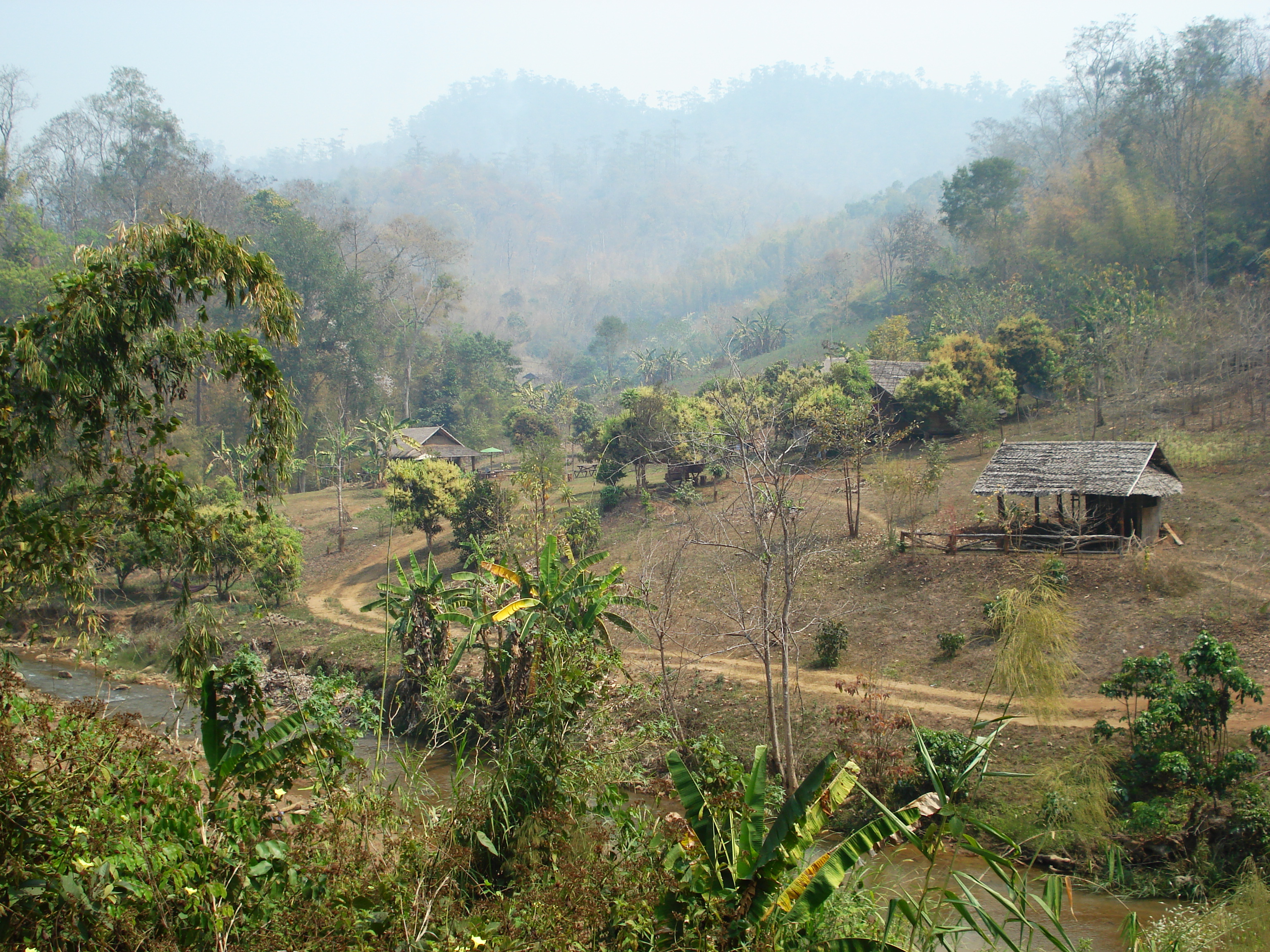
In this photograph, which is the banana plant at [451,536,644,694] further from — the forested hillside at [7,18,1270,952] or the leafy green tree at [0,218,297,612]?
the leafy green tree at [0,218,297,612]

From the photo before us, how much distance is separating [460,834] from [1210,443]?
22996 millimetres

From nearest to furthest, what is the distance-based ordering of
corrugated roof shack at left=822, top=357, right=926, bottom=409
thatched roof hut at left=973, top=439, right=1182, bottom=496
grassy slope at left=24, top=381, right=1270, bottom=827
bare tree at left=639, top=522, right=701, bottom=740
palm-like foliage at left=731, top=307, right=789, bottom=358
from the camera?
bare tree at left=639, top=522, right=701, bottom=740, grassy slope at left=24, top=381, right=1270, bottom=827, thatched roof hut at left=973, top=439, right=1182, bottom=496, corrugated roof shack at left=822, top=357, right=926, bottom=409, palm-like foliage at left=731, top=307, right=789, bottom=358

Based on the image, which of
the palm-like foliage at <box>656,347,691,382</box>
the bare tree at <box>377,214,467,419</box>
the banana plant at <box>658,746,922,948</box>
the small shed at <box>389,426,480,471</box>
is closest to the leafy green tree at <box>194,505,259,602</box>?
the small shed at <box>389,426,480,471</box>

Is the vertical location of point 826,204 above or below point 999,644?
above

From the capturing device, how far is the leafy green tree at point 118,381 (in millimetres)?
5328

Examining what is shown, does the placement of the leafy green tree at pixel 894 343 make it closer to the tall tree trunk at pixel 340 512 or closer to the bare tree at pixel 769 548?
the bare tree at pixel 769 548

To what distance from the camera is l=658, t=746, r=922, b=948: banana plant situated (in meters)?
3.63

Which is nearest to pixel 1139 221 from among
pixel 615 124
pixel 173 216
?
pixel 173 216

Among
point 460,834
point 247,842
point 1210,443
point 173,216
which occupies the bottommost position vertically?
point 1210,443

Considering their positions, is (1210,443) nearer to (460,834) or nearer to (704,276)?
(460,834)

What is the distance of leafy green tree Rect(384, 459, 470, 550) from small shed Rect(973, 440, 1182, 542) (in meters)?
14.2

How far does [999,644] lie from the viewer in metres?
13.7

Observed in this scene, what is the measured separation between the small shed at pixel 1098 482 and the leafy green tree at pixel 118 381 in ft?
47.1

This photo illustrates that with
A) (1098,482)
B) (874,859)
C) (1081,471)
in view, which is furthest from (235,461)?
(874,859)
